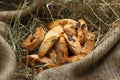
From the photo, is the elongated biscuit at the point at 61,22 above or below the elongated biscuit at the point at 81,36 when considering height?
above

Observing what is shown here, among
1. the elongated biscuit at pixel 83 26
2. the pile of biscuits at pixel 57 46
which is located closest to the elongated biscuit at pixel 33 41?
the pile of biscuits at pixel 57 46

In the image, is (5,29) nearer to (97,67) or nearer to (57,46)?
(57,46)

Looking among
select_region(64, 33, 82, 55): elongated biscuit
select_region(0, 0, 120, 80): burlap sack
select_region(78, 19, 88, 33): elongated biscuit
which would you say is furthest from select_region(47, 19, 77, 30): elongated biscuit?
select_region(0, 0, 120, 80): burlap sack

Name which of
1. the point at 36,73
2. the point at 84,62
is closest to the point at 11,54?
the point at 36,73

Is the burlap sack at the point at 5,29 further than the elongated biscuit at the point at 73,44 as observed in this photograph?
No

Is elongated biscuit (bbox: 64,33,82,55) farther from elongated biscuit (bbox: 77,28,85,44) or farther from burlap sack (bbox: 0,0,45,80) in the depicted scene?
burlap sack (bbox: 0,0,45,80)

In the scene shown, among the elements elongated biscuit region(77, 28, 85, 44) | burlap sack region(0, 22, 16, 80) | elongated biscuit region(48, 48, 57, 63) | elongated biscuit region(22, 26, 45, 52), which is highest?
burlap sack region(0, 22, 16, 80)

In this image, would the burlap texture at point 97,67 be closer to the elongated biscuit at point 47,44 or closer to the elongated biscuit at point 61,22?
the elongated biscuit at point 47,44
